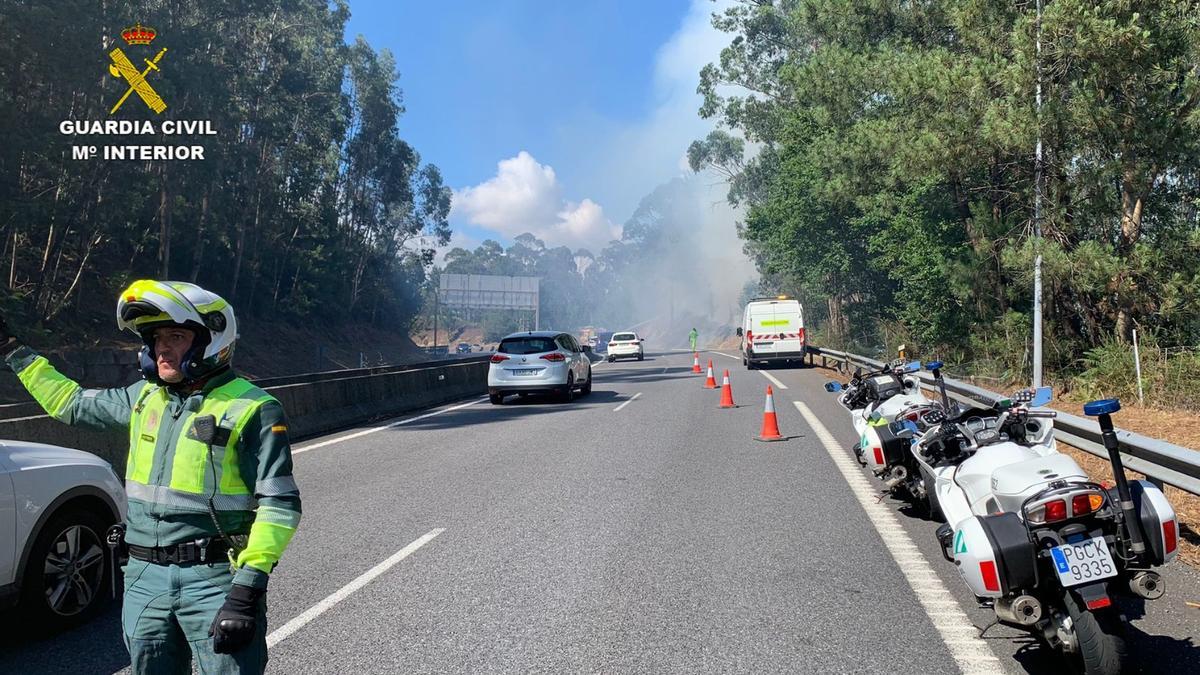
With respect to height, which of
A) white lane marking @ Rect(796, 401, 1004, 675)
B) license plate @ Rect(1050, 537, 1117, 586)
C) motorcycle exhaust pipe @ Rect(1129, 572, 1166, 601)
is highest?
license plate @ Rect(1050, 537, 1117, 586)

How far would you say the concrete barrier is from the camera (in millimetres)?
8484

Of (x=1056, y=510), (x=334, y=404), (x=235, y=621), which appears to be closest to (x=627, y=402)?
(x=334, y=404)

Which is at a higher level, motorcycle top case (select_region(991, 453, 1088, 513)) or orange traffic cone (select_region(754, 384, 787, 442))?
motorcycle top case (select_region(991, 453, 1088, 513))

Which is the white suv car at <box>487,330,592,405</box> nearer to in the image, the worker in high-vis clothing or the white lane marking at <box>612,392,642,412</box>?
the white lane marking at <box>612,392,642,412</box>

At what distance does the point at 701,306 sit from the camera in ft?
469

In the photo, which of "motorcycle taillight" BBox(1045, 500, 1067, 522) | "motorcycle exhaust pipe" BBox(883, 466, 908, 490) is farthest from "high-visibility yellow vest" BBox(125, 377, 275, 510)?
"motorcycle exhaust pipe" BBox(883, 466, 908, 490)

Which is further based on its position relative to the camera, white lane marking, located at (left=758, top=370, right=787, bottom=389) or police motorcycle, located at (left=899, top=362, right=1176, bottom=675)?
white lane marking, located at (left=758, top=370, right=787, bottom=389)

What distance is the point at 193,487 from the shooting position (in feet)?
9.00

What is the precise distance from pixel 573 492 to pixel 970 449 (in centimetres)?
448

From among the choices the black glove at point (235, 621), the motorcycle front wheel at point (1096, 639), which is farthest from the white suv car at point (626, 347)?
the black glove at point (235, 621)

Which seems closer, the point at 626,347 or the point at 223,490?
the point at 223,490

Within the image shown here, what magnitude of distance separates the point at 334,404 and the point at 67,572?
35.4 ft

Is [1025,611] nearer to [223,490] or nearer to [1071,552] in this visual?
[1071,552]

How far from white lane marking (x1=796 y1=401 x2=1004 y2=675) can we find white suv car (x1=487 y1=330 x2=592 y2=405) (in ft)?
35.6
